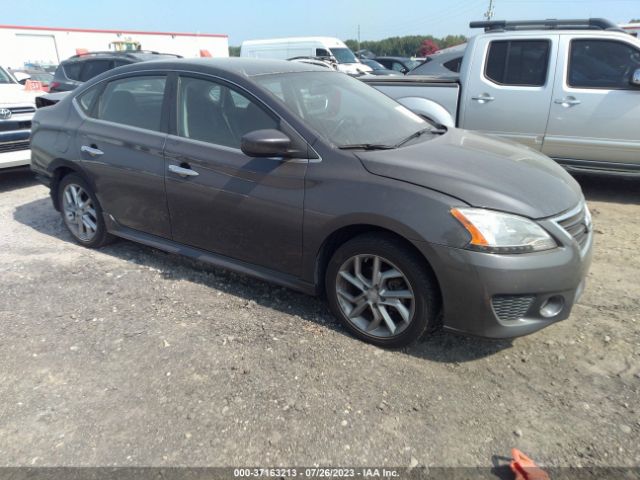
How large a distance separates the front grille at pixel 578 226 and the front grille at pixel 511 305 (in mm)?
459

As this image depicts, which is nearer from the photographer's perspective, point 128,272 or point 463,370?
point 463,370

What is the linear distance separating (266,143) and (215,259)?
1089mm

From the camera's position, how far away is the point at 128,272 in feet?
13.7

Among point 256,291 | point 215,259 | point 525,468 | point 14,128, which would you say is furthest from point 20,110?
point 525,468

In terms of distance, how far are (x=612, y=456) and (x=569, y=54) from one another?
16.2 ft

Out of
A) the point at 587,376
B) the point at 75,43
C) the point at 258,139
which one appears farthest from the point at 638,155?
the point at 75,43

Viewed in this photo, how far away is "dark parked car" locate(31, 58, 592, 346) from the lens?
8.75 feet

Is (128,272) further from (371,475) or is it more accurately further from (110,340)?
(371,475)

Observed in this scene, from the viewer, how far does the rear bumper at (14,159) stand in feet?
21.0

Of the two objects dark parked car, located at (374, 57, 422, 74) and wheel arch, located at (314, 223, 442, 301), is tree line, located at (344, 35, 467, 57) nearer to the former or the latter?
dark parked car, located at (374, 57, 422, 74)

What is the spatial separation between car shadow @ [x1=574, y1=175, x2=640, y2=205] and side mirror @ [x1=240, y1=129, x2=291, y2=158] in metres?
4.39

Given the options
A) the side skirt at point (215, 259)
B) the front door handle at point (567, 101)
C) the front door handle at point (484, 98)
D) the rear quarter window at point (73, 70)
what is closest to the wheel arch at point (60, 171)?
the side skirt at point (215, 259)

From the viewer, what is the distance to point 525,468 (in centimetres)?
215

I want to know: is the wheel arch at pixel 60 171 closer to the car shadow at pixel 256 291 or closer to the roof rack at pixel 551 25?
the car shadow at pixel 256 291
